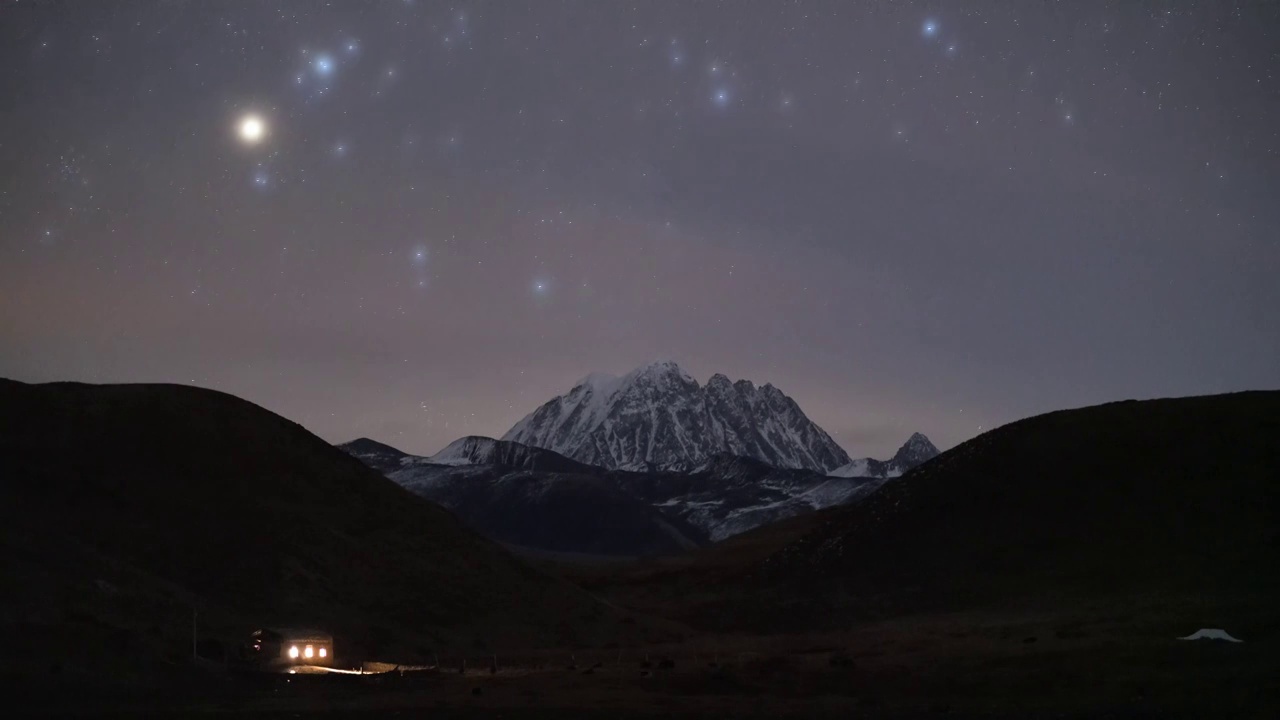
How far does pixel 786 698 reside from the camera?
46844mm

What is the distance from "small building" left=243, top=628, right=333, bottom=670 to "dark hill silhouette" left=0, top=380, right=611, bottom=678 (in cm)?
391

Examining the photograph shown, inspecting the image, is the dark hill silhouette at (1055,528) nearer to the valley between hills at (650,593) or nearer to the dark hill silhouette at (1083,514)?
the dark hill silhouette at (1083,514)

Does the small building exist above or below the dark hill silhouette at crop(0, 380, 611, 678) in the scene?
below

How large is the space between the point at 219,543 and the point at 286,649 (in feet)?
84.3

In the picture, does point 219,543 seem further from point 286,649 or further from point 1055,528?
point 1055,528

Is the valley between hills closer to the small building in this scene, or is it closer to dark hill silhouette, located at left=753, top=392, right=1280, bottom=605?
dark hill silhouette, located at left=753, top=392, right=1280, bottom=605

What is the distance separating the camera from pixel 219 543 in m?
85.8

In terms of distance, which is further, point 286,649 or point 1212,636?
point 286,649

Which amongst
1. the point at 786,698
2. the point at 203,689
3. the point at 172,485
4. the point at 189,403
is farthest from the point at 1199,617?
the point at 189,403

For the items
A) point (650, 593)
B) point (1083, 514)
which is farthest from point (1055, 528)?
point (650, 593)

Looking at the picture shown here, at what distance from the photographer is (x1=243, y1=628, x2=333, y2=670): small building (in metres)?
61.9

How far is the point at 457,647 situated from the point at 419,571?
15146 millimetres

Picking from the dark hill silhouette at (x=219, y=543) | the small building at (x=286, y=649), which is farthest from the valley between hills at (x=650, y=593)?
the small building at (x=286, y=649)

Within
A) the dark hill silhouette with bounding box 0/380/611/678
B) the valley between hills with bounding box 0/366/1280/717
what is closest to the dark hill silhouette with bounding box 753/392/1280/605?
the valley between hills with bounding box 0/366/1280/717
